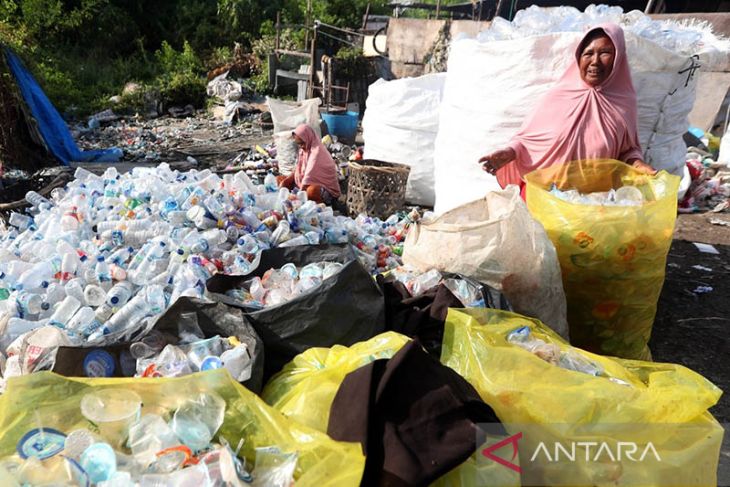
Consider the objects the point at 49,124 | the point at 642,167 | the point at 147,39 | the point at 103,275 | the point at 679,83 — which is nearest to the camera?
the point at 103,275

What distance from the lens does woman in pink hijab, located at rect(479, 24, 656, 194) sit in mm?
3061

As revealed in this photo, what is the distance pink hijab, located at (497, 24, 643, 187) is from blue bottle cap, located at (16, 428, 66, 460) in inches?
111

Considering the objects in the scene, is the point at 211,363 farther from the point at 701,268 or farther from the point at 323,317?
the point at 701,268

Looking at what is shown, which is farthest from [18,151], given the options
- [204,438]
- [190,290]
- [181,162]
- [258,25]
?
[258,25]

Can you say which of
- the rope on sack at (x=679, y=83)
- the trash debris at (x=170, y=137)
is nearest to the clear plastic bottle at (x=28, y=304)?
the rope on sack at (x=679, y=83)

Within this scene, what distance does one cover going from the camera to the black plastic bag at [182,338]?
155 cm

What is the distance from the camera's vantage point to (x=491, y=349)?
148 cm

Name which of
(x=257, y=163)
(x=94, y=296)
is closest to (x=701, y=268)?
(x=94, y=296)

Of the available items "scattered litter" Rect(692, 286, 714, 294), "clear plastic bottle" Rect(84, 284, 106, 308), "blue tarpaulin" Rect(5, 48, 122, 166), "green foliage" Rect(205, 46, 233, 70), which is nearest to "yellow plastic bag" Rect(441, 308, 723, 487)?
"clear plastic bottle" Rect(84, 284, 106, 308)

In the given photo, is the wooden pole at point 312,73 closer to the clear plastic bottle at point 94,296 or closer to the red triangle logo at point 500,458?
the clear plastic bottle at point 94,296

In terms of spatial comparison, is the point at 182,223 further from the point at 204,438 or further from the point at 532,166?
the point at 532,166

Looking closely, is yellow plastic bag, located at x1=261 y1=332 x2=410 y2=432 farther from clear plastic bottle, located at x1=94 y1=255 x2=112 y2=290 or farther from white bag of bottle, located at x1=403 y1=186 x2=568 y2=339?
clear plastic bottle, located at x1=94 y1=255 x2=112 y2=290

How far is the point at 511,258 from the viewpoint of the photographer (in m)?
2.26

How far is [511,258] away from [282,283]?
101 centimetres
